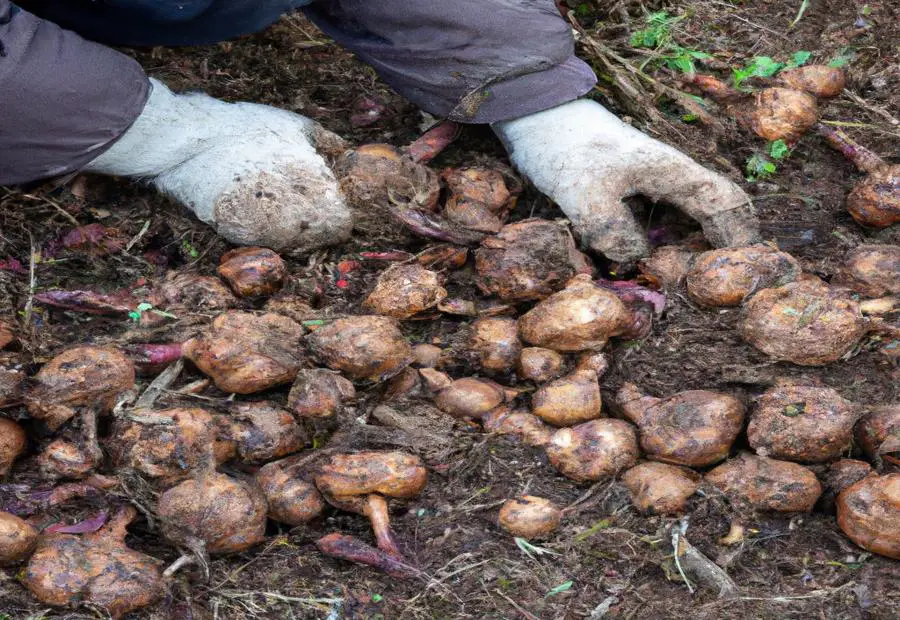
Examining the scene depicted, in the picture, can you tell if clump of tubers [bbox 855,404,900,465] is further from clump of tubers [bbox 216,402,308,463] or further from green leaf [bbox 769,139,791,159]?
clump of tubers [bbox 216,402,308,463]

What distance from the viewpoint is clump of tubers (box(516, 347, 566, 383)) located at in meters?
2.14

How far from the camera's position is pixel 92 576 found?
5.41 feet

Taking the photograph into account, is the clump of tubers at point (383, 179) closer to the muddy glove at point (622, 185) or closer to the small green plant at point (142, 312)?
the muddy glove at point (622, 185)

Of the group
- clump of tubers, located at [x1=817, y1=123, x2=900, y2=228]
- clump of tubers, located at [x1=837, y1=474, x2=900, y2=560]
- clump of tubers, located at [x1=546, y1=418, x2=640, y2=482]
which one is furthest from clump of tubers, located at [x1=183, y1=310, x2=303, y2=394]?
clump of tubers, located at [x1=817, y1=123, x2=900, y2=228]

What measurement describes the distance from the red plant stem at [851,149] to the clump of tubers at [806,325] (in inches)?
27.2

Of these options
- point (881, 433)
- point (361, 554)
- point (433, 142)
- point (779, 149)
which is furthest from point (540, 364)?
point (779, 149)

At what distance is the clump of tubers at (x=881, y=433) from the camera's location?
1844mm

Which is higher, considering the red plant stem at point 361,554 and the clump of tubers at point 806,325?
the clump of tubers at point 806,325

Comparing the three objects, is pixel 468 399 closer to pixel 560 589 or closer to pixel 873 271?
pixel 560 589

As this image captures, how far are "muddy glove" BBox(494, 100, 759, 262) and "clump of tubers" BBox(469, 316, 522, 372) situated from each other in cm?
41

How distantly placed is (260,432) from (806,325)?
1.24m

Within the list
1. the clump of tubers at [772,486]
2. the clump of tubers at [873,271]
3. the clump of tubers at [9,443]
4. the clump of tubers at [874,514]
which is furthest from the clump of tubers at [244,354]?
the clump of tubers at [873,271]

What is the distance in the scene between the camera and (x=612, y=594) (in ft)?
5.57

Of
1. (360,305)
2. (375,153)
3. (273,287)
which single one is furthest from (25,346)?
(375,153)
